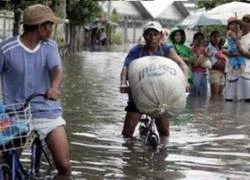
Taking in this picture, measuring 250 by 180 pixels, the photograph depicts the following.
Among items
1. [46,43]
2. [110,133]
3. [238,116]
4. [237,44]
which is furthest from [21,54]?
[237,44]

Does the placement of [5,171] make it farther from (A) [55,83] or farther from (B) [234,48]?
(B) [234,48]

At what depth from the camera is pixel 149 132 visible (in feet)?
29.3

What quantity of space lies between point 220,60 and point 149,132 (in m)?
6.67

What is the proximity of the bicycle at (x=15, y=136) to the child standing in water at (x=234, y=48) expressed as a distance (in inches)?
317

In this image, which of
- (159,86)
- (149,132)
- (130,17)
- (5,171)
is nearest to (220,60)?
(149,132)

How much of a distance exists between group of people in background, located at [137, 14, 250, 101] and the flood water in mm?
434

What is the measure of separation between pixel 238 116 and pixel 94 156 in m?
4.61

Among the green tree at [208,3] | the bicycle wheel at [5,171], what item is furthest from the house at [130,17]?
the bicycle wheel at [5,171]

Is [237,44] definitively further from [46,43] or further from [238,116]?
[46,43]

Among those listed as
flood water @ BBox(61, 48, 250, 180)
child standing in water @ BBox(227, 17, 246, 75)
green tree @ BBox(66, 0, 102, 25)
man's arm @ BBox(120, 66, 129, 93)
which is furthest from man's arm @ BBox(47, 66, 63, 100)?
green tree @ BBox(66, 0, 102, 25)

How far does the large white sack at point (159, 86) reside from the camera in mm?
8266

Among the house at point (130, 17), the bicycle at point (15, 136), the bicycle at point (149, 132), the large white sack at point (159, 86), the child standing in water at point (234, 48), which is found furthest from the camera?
the house at point (130, 17)

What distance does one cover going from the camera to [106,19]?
68.0 metres

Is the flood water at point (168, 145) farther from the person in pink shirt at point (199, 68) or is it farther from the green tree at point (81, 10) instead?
the green tree at point (81, 10)
